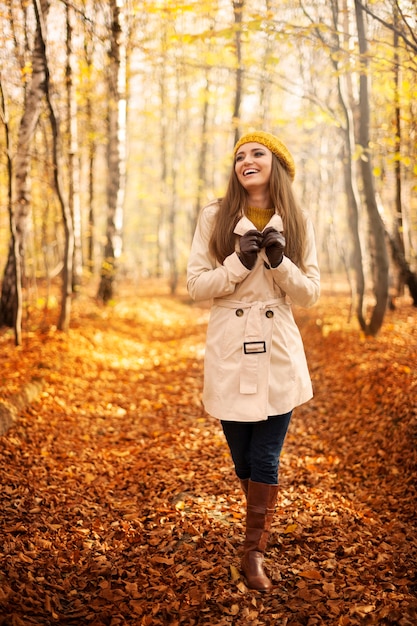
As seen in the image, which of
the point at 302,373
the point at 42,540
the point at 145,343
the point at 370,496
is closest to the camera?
the point at 302,373

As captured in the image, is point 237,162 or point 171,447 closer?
point 237,162

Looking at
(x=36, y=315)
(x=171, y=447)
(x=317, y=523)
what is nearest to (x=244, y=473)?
(x=317, y=523)

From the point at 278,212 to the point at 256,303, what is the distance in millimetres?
563

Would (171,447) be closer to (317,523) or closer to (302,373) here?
(317,523)

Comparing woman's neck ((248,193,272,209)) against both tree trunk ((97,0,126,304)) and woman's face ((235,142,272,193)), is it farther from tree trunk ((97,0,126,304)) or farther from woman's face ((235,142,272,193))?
tree trunk ((97,0,126,304))

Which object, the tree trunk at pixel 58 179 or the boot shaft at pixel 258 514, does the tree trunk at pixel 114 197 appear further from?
the boot shaft at pixel 258 514

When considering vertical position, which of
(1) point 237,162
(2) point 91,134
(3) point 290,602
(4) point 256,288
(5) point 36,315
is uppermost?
(2) point 91,134

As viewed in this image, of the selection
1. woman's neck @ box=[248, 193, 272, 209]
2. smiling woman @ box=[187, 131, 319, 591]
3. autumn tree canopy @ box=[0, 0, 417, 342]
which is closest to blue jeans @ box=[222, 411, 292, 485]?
smiling woman @ box=[187, 131, 319, 591]

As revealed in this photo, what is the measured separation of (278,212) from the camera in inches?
115

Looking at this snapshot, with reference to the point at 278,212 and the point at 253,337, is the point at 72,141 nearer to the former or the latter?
the point at 278,212

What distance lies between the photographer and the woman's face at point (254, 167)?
2932mm

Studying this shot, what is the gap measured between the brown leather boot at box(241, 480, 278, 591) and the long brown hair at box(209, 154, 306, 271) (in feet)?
4.49

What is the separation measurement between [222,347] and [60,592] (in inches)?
65.1

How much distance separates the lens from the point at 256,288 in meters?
2.88
